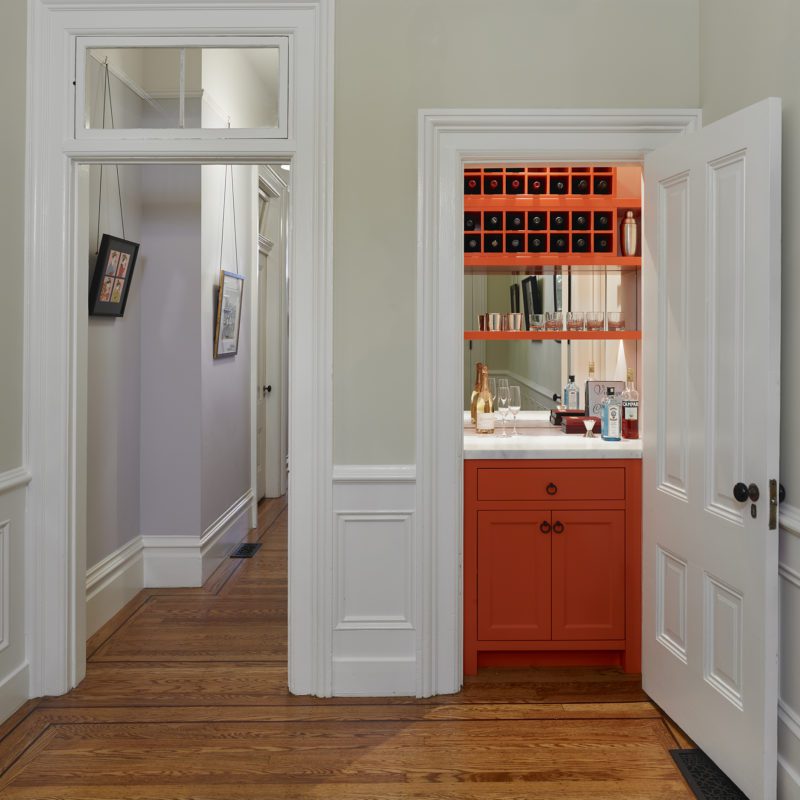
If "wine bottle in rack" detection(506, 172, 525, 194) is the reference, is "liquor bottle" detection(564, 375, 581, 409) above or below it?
below

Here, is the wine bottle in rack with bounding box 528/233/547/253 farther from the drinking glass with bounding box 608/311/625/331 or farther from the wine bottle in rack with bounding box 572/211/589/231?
the drinking glass with bounding box 608/311/625/331

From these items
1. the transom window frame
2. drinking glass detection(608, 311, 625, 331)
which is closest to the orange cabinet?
drinking glass detection(608, 311, 625, 331)

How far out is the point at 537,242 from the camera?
3812mm

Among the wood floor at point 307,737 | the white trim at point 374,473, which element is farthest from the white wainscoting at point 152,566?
the white trim at point 374,473

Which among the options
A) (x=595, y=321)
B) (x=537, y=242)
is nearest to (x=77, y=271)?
(x=537, y=242)

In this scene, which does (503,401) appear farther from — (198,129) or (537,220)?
(198,129)

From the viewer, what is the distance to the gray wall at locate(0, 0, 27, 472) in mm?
2887

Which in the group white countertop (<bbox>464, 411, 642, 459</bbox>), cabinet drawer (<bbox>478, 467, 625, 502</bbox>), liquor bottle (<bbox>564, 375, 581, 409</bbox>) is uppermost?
liquor bottle (<bbox>564, 375, 581, 409</bbox>)

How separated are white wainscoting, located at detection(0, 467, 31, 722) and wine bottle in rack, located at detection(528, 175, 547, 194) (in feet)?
8.67

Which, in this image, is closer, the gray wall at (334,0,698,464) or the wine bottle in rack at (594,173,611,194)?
the gray wall at (334,0,698,464)

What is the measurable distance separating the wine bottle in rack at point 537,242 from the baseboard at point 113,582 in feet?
8.84

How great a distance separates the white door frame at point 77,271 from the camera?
3.01 metres

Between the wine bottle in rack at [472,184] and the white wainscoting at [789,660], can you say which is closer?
the white wainscoting at [789,660]

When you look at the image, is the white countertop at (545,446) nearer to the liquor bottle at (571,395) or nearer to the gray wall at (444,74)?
the liquor bottle at (571,395)
